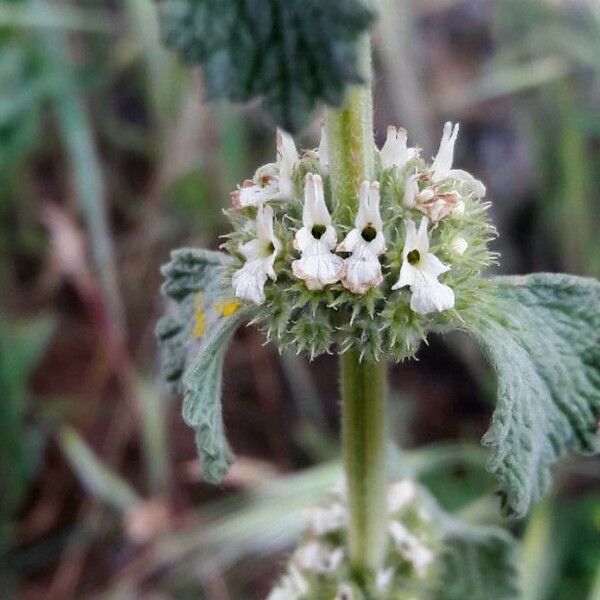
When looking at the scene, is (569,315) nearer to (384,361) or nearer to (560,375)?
(560,375)

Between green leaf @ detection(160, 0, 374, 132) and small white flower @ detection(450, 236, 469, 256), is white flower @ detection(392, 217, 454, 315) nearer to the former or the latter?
small white flower @ detection(450, 236, 469, 256)

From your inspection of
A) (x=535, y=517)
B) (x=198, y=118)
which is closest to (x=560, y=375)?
(x=535, y=517)

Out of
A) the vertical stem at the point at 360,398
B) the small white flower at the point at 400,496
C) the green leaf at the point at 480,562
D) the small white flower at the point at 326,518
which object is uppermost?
the vertical stem at the point at 360,398

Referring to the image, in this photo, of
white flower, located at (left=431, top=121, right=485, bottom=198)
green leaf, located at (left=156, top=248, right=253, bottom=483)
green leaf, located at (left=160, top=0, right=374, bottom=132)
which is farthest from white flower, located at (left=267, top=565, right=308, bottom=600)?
green leaf, located at (left=160, top=0, right=374, bottom=132)

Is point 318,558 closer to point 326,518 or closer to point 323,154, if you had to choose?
point 326,518

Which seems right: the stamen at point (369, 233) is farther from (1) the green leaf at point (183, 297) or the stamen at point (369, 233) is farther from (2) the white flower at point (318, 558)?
(2) the white flower at point (318, 558)

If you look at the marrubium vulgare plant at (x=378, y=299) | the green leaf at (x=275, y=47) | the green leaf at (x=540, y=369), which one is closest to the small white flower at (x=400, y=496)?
the marrubium vulgare plant at (x=378, y=299)
